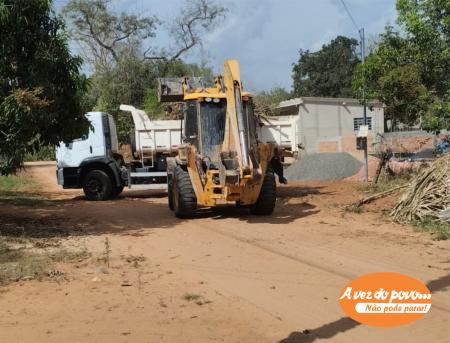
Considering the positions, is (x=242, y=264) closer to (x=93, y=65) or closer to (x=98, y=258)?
(x=98, y=258)

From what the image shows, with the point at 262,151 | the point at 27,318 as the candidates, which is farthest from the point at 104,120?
the point at 27,318

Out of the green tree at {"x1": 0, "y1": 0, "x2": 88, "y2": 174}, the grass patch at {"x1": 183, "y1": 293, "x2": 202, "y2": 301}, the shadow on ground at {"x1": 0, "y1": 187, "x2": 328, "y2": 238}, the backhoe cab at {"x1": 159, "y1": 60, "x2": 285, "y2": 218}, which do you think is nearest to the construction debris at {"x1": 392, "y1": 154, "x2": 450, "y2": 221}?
the shadow on ground at {"x1": 0, "y1": 187, "x2": 328, "y2": 238}

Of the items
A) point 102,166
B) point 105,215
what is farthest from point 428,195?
point 102,166

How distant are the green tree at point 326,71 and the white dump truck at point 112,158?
40.5 meters

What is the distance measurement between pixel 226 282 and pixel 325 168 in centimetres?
1676

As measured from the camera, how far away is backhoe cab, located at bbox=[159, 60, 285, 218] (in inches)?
474

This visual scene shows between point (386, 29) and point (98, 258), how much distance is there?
1178 cm

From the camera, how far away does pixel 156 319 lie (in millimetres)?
5891

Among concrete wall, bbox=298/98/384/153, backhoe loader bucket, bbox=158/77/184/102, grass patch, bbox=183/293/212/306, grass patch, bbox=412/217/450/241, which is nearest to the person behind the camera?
grass patch, bbox=183/293/212/306

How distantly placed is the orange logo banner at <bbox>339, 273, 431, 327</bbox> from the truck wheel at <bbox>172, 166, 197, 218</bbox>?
6.72 m

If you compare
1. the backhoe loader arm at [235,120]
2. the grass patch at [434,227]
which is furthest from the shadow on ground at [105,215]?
the grass patch at [434,227]

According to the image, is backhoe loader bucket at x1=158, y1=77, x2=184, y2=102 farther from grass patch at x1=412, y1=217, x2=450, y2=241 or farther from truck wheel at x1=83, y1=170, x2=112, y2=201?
grass patch at x1=412, y1=217, x2=450, y2=241

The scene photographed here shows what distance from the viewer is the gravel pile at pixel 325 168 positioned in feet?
76.4

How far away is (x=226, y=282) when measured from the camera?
24.2 feet
